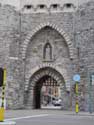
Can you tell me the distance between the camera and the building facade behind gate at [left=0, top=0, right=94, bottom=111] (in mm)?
24391

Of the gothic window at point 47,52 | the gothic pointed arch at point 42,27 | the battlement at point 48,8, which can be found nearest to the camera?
the gothic pointed arch at point 42,27

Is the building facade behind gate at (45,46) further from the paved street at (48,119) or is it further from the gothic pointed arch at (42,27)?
the paved street at (48,119)

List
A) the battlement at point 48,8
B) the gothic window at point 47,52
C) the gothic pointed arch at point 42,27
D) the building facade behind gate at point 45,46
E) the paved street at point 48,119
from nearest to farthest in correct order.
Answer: the paved street at point 48,119, the building facade behind gate at point 45,46, the gothic pointed arch at point 42,27, the battlement at point 48,8, the gothic window at point 47,52

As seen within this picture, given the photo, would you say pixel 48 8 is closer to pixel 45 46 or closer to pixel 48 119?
pixel 45 46

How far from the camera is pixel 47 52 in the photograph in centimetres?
2588

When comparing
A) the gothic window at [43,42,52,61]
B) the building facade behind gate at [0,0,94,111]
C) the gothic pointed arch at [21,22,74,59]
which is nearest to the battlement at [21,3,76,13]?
the building facade behind gate at [0,0,94,111]

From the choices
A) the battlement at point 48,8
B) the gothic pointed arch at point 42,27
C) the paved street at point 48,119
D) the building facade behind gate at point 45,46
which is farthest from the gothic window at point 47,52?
the paved street at point 48,119

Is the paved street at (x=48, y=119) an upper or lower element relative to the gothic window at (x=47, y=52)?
lower

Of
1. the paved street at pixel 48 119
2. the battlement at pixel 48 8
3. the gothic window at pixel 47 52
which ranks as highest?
the battlement at pixel 48 8

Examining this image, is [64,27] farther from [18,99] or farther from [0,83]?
[0,83]

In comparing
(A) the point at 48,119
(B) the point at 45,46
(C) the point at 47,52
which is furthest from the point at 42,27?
(A) the point at 48,119

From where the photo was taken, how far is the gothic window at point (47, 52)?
2572 centimetres

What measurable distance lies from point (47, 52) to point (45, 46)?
18.0 inches

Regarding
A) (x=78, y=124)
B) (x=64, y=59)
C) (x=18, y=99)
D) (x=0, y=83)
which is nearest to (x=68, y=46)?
(x=64, y=59)
